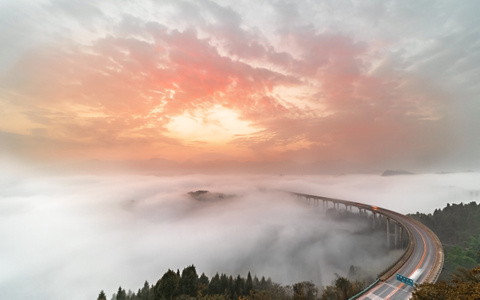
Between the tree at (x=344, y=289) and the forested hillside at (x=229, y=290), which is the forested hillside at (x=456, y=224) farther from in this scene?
the tree at (x=344, y=289)

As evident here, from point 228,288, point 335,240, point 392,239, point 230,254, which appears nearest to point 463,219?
point 392,239

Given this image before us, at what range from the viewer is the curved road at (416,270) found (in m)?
43.4

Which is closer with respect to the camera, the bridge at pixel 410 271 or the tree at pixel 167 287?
the bridge at pixel 410 271

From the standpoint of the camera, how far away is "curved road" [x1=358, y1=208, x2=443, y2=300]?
43375 mm

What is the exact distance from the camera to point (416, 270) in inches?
2041

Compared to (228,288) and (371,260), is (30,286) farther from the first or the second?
(371,260)

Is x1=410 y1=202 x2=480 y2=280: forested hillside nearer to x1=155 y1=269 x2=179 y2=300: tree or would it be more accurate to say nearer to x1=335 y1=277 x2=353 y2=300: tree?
x1=335 y1=277 x2=353 y2=300: tree

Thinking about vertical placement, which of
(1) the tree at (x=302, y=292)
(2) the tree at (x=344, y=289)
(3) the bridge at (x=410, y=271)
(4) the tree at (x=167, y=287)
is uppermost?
(3) the bridge at (x=410, y=271)

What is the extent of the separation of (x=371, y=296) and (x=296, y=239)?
6320 inches

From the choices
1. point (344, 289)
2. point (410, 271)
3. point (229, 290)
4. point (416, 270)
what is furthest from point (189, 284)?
point (416, 270)

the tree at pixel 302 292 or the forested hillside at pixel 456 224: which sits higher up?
the forested hillside at pixel 456 224

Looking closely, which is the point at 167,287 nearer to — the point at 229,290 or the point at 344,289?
the point at 229,290

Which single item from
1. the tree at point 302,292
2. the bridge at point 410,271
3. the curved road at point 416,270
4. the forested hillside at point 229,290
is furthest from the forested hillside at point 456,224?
the tree at point 302,292

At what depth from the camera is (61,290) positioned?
635 feet
